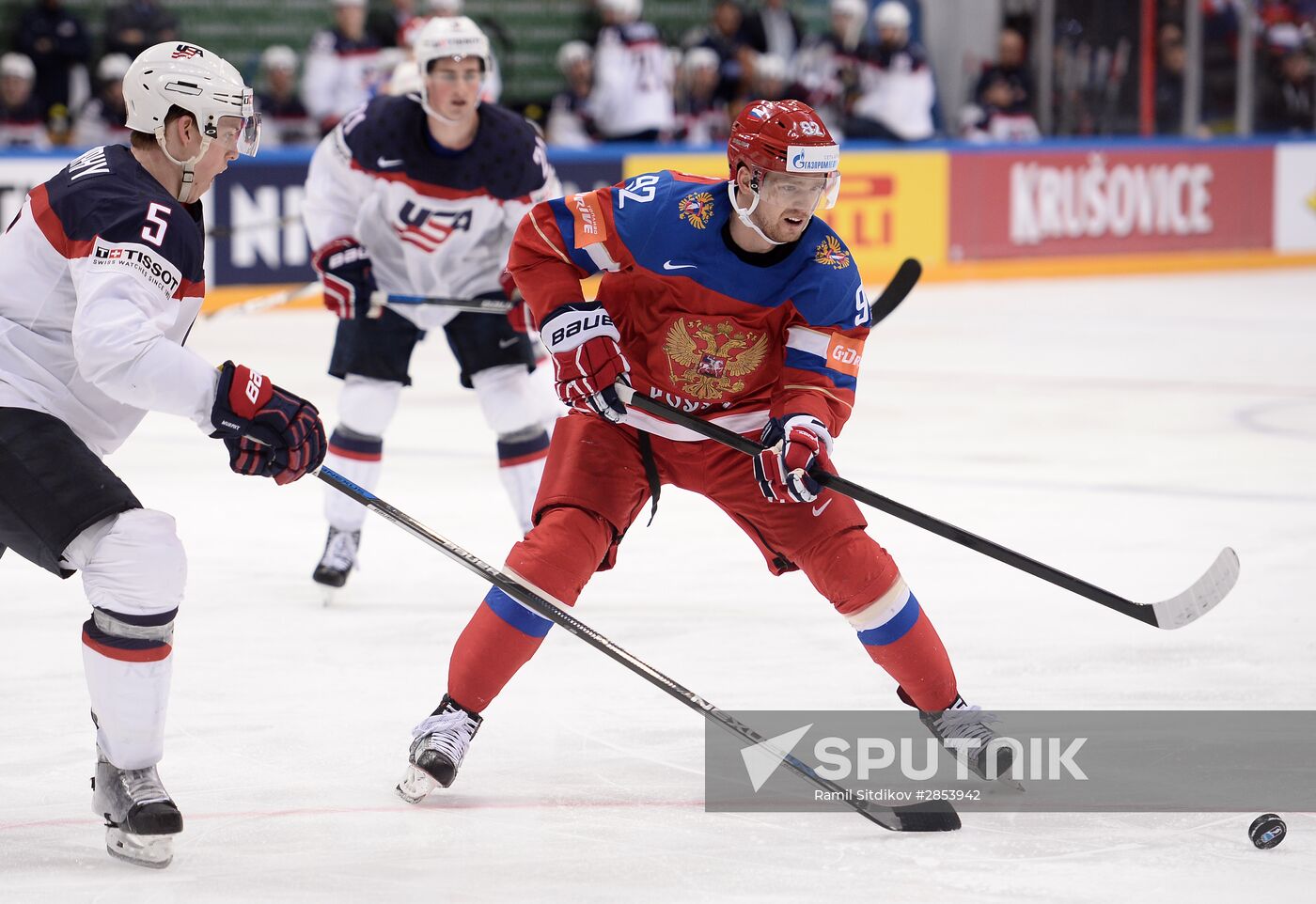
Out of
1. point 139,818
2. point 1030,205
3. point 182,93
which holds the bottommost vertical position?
point 1030,205

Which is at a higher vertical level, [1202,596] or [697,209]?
[697,209]

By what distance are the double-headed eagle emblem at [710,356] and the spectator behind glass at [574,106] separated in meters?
9.69

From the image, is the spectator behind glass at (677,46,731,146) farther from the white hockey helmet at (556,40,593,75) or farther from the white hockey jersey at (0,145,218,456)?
the white hockey jersey at (0,145,218,456)

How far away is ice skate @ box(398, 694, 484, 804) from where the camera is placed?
3.20 m

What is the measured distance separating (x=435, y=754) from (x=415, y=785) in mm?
64

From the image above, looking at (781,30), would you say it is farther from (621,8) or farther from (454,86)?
(454,86)

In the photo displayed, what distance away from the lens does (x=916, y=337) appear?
32.9 ft

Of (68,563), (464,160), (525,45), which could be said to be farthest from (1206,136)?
(68,563)

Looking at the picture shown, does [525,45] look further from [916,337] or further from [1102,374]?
[1102,374]

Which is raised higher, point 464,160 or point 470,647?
point 464,160

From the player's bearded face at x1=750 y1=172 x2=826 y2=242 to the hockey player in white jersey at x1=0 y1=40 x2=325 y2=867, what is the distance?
2.73 ft

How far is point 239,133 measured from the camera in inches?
121

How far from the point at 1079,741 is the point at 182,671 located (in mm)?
1761

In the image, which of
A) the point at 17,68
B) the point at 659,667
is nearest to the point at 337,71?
the point at 17,68
